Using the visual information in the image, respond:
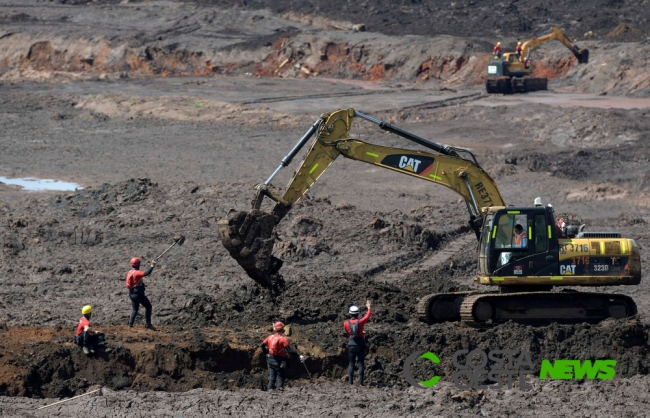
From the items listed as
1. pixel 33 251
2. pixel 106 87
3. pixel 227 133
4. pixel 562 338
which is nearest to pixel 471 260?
pixel 562 338

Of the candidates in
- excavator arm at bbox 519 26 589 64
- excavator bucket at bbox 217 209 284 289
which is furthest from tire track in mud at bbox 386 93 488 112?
excavator bucket at bbox 217 209 284 289

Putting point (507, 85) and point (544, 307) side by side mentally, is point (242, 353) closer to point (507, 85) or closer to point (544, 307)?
point (544, 307)

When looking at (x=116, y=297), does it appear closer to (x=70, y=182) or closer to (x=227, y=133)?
(x=70, y=182)

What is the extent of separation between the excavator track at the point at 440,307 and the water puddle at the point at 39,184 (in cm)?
1655

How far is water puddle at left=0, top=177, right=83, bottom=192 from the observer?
30.2m

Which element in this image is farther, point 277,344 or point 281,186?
point 281,186

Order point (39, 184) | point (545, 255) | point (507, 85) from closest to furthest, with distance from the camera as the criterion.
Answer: point (545, 255)
point (39, 184)
point (507, 85)

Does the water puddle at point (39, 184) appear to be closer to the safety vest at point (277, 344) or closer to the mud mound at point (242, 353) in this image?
the mud mound at point (242, 353)

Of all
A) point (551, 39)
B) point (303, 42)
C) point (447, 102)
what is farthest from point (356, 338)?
point (303, 42)

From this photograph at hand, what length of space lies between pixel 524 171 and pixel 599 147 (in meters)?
4.14

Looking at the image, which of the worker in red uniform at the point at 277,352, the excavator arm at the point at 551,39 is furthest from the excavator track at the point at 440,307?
the excavator arm at the point at 551,39

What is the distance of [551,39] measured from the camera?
48062 millimetres

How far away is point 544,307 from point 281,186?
1447 centimetres

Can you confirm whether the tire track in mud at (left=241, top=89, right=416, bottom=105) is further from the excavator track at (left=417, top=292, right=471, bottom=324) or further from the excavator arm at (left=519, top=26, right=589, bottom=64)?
the excavator track at (left=417, top=292, right=471, bottom=324)
